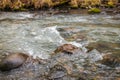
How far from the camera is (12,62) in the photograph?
23.5ft

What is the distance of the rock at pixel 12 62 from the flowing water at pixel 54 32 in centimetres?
73

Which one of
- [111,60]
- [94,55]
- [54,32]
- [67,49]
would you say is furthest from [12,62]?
[54,32]

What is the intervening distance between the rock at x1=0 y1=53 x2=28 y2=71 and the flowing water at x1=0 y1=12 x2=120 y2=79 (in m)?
0.73

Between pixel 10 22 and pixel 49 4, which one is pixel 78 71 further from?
pixel 49 4

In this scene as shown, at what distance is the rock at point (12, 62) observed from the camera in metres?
7.07

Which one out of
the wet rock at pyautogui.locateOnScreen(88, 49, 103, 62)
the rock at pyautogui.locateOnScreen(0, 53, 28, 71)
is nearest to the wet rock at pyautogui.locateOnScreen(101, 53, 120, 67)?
the wet rock at pyautogui.locateOnScreen(88, 49, 103, 62)

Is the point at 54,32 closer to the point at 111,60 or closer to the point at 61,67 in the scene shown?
the point at 111,60

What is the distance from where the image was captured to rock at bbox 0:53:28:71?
23.2ft

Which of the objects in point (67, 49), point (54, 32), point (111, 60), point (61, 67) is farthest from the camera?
point (54, 32)

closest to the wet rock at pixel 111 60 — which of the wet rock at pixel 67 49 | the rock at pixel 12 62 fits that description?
the wet rock at pixel 67 49

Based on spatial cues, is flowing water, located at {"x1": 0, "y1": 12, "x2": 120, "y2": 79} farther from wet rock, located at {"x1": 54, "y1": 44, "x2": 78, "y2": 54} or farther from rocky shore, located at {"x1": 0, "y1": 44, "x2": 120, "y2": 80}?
rocky shore, located at {"x1": 0, "y1": 44, "x2": 120, "y2": 80}

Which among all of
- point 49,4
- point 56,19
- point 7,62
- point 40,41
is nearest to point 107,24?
point 56,19

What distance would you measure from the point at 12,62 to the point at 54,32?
3.97m

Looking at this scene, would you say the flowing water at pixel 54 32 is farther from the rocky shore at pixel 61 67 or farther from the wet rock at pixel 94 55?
the rocky shore at pixel 61 67
